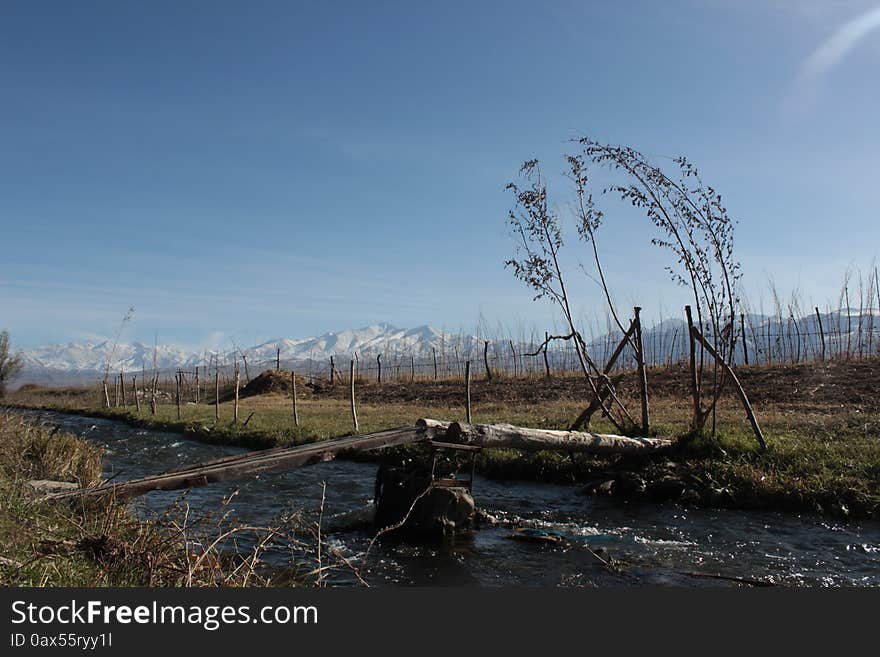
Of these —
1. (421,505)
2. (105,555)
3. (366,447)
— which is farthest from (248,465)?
(421,505)

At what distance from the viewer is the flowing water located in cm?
656

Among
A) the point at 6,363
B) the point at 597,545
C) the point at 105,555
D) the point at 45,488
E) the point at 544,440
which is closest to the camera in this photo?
the point at 105,555

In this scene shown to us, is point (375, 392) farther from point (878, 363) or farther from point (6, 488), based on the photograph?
point (6, 488)

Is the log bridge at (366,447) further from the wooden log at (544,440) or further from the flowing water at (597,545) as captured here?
the flowing water at (597,545)

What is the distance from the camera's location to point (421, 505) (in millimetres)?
8367

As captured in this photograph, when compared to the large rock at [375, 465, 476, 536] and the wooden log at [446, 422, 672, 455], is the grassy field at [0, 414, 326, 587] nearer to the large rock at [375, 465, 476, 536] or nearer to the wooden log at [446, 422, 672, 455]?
the large rock at [375, 465, 476, 536]

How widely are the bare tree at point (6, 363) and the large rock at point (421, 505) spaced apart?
140ft

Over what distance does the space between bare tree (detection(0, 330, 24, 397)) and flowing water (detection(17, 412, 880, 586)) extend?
38554mm

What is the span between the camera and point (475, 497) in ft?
35.0

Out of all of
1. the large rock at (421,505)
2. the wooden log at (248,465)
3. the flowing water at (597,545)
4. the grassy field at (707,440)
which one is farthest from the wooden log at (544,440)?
the flowing water at (597,545)

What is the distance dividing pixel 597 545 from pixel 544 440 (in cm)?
211

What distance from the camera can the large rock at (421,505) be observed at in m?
8.31

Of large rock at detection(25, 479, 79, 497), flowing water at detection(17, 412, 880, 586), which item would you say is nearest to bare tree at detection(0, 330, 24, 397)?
flowing water at detection(17, 412, 880, 586)

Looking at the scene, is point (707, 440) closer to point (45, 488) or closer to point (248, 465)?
point (248, 465)
